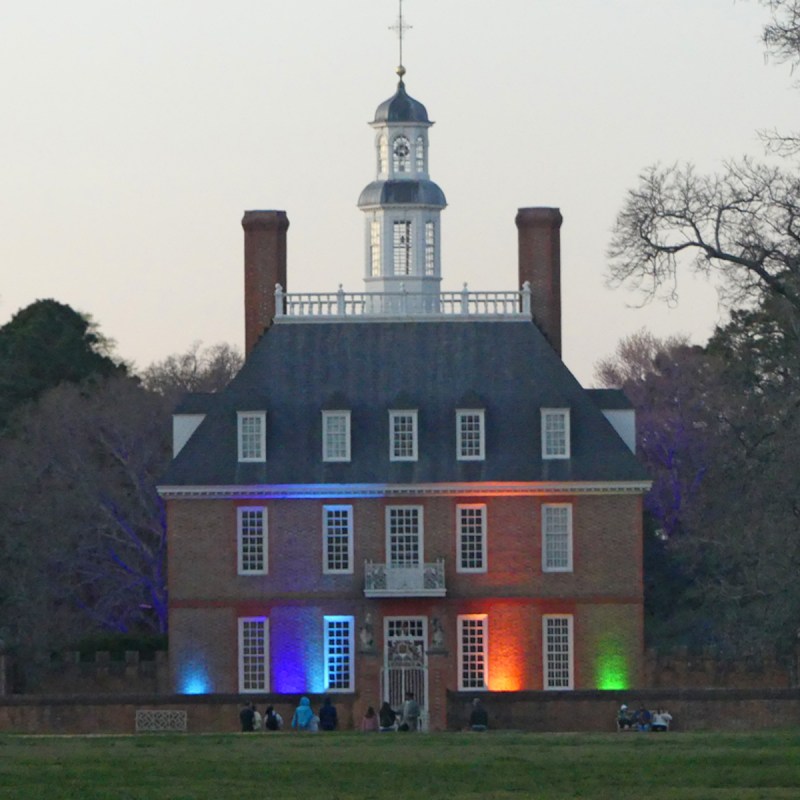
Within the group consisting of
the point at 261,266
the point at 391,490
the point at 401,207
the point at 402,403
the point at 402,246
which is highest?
the point at 401,207

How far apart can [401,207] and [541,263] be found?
658 centimetres

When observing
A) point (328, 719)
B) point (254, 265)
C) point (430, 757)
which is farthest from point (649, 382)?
point (430, 757)

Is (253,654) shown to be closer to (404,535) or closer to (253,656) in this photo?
(253,656)

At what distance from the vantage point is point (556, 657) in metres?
70.7

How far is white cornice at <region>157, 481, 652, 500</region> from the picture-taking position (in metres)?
71.1

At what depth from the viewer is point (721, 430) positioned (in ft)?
294

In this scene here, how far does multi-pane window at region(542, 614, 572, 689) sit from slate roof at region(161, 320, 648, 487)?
347 centimetres

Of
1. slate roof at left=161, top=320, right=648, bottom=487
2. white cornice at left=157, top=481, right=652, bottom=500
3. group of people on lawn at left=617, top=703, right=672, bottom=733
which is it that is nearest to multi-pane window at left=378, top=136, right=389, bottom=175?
slate roof at left=161, top=320, right=648, bottom=487

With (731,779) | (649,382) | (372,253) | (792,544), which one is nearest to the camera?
(731,779)

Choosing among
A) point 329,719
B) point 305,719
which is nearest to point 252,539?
point 329,719

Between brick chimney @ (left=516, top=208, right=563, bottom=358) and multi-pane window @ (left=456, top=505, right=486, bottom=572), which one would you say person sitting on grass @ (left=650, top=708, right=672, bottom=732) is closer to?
multi-pane window @ (left=456, top=505, right=486, bottom=572)

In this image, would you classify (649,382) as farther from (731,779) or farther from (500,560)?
(731,779)

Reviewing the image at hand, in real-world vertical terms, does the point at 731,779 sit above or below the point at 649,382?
below

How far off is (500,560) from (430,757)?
27045 mm
